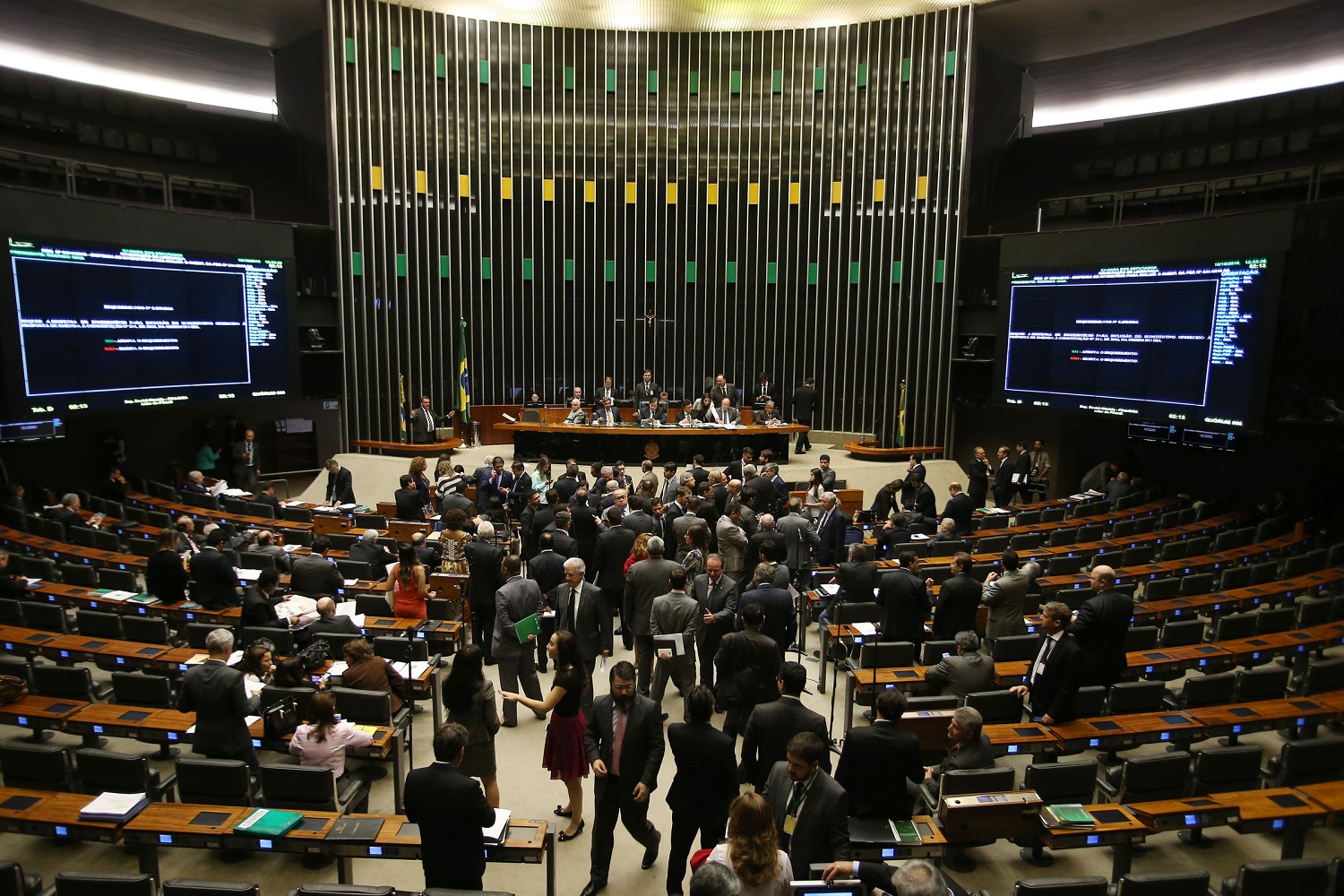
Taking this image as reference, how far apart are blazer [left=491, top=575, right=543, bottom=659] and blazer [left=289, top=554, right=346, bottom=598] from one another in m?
1.80

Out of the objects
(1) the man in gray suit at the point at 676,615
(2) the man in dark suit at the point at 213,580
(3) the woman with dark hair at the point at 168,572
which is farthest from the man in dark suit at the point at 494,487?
(1) the man in gray suit at the point at 676,615

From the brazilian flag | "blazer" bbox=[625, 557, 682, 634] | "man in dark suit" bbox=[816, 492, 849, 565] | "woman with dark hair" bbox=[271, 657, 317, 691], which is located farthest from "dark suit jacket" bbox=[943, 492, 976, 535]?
the brazilian flag

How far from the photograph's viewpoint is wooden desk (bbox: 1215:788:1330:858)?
454 cm

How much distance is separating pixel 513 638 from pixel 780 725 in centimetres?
269

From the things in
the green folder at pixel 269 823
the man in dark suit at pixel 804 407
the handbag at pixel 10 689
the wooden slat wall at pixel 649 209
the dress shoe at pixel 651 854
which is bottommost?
the dress shoe at pixel 651 854

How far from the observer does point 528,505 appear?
9398mm

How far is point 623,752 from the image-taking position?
436cm

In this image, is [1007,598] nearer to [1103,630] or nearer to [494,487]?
[1103,630]

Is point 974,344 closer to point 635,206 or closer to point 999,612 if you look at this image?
point 635,206

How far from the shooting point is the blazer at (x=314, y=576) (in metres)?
7.27

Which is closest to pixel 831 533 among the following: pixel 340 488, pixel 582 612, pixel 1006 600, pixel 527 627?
pixel 1006 600

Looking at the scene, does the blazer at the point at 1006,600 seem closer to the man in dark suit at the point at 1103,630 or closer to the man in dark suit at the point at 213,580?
the man in dark suit at the point at 1103,630

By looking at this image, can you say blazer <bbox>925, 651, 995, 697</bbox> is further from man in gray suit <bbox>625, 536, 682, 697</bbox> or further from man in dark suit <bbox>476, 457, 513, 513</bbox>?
man in dark suit <bbox>476, 457, 513, 513</bbox>

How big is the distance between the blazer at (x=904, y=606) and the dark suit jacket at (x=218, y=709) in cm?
461
